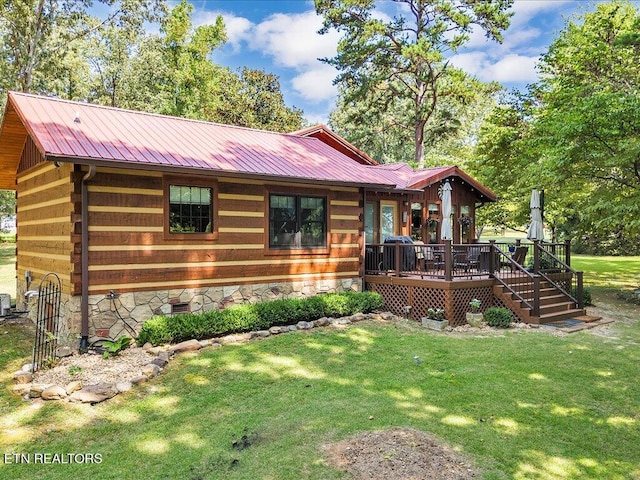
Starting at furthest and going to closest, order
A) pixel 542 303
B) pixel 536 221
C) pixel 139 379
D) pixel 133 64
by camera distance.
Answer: pixel 133 64
pixel 536 221
pixel 542 303
pixel 139 379

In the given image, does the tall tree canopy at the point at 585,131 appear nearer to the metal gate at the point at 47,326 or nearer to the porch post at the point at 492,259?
the porch post at the point at 492,259

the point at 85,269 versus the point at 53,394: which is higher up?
the point at 85,269

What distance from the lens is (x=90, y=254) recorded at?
23.6ft

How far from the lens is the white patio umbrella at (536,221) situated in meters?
11.5

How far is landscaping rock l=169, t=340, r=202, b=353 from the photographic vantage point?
7028 millimetres

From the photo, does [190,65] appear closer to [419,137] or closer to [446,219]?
[419,137]

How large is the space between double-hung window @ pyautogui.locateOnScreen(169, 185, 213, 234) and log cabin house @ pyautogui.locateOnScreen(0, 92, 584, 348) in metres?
0.02

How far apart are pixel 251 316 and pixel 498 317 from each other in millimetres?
5163

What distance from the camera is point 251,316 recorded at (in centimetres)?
810

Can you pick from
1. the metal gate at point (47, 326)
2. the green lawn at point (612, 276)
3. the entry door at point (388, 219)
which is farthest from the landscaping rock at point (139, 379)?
the green lawn at point (612, 276)

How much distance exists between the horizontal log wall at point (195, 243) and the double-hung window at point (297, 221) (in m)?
0.16

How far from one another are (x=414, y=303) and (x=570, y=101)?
895cm

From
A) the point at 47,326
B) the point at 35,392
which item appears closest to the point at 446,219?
the point at 47,326

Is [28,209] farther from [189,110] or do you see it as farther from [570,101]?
[189,110]
